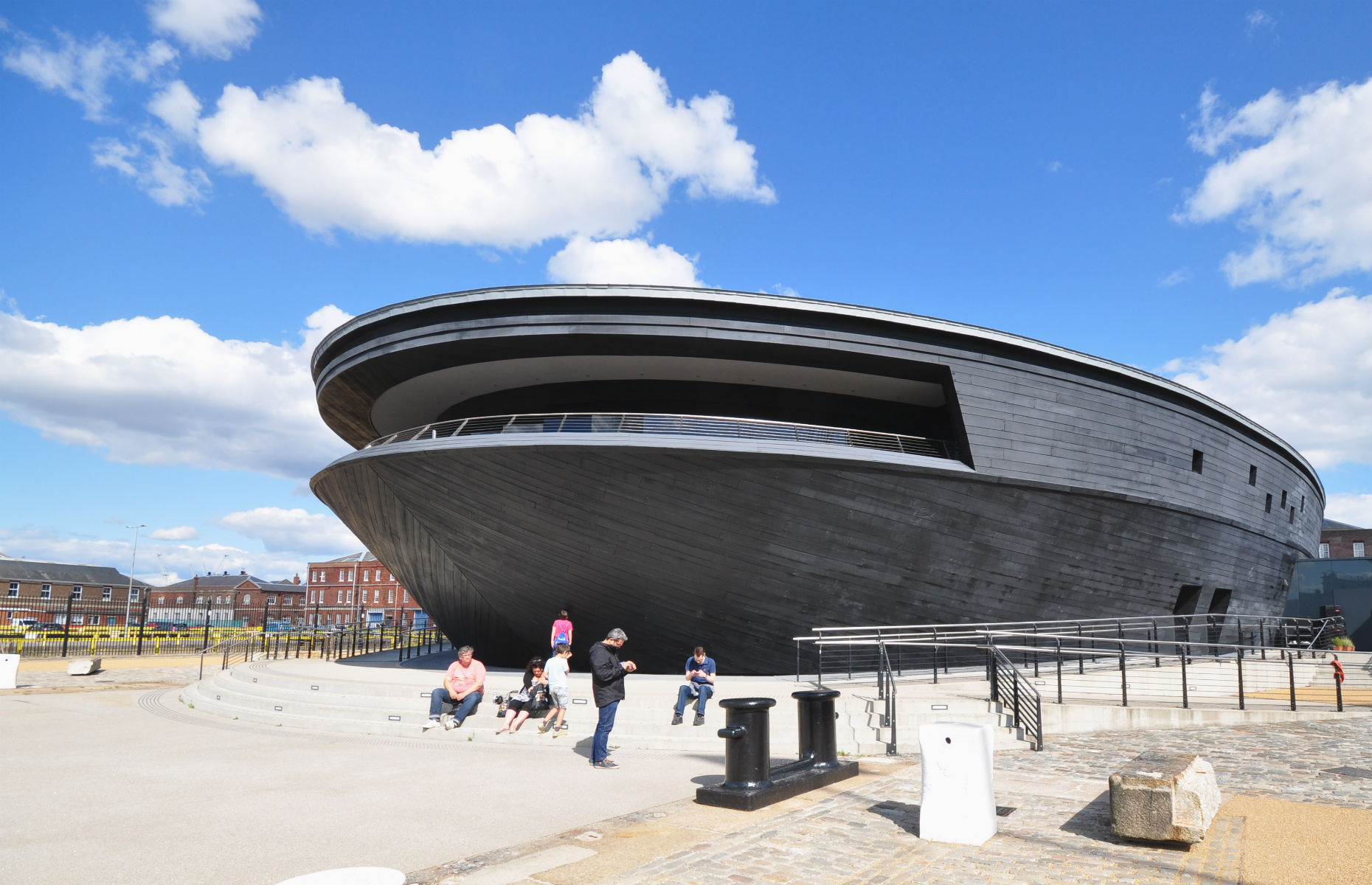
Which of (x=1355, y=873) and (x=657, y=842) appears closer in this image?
(x=1355, y=873)

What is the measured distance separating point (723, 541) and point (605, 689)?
6.18 m

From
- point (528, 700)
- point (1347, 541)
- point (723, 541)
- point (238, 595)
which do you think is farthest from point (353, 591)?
point (1347, 541)

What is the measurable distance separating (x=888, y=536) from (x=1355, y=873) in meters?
10.4

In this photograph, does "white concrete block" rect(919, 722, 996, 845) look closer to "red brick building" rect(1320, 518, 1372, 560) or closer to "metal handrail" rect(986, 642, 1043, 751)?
"metal handrail" rect(986, 642, 1043, 751)

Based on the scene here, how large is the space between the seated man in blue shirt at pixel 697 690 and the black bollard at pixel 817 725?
258 cm

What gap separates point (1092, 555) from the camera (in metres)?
16.9

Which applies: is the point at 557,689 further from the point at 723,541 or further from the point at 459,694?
the point at 723,541

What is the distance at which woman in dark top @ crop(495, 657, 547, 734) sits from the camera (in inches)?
404

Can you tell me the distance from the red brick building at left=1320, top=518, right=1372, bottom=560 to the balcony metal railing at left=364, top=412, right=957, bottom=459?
7213cm

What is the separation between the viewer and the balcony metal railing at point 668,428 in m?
13.9

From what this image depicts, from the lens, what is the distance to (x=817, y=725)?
7527mm

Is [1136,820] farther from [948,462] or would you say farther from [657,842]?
[948,462]

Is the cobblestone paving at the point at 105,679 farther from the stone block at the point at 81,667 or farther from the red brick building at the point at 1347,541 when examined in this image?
the red brick building at the point at 1347,541

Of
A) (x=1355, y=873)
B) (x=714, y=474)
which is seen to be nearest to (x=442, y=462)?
(x=714, y=474)
